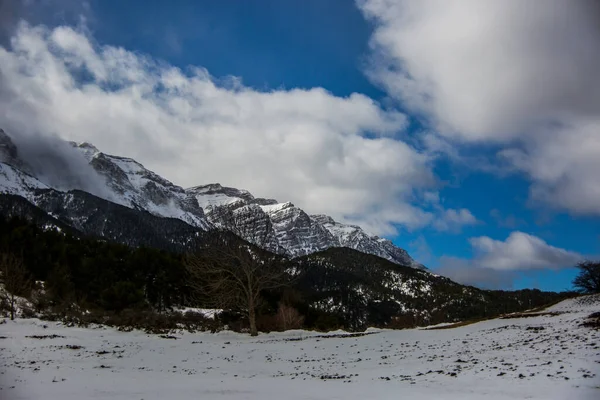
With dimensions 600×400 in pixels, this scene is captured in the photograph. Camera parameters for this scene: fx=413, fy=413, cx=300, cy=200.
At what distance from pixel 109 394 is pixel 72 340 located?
2016 centimetres

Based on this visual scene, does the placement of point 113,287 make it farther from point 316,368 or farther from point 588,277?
point 588,277

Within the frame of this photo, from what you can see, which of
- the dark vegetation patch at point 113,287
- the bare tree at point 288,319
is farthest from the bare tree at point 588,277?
the bare tree at point 288,319

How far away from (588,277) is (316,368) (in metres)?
72.9

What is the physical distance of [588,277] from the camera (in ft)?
234

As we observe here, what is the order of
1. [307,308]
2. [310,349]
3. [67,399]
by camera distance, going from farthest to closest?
1. [307,308]
2. [310,349]
3. [67,399]

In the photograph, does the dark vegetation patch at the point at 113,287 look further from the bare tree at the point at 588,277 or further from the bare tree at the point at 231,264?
the bare tree at the point at 588,277

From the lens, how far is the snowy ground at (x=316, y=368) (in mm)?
11633

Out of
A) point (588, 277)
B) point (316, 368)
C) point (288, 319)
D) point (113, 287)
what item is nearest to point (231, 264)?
point (288, 319)

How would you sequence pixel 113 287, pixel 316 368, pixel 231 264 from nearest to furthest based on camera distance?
pixel 316 368 → pixel 231 264 → pixel 113 287

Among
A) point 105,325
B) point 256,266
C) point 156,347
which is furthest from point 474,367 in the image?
point 105,325

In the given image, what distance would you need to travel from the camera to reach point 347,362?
1978cm

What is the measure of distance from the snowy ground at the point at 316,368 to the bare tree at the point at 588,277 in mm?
56840

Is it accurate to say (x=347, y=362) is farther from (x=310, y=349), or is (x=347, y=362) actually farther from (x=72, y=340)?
(x=72, y=340)

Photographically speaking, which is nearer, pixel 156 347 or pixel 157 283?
pixel 156 347
